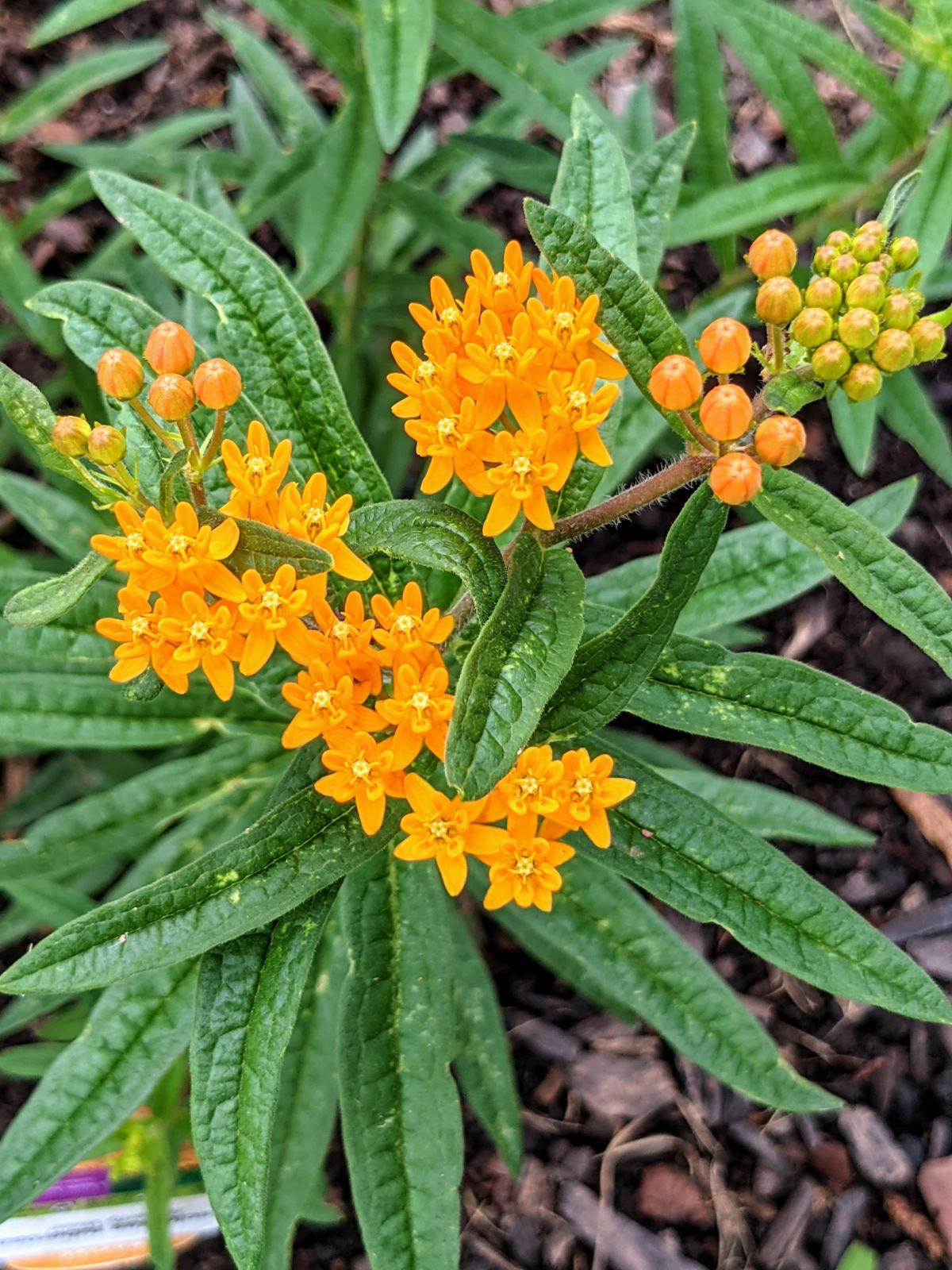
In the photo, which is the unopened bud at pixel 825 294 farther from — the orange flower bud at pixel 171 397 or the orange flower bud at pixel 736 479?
the orange flower bud at pixel 171 397

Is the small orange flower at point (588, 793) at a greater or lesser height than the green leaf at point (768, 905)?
greater

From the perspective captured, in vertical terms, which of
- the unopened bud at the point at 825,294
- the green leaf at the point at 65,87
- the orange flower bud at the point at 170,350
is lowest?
the unopened bud at the point at 825,294

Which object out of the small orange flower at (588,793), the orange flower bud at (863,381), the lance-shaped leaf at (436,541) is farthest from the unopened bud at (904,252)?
the small orange flower at (588,793)

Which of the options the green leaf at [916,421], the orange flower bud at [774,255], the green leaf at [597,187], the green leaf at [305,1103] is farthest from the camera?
the green leaf at [916,421]

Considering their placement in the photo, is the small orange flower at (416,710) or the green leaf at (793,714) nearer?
the small orange flower at (416,710)

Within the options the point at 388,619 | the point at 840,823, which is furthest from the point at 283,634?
the point at 840,823

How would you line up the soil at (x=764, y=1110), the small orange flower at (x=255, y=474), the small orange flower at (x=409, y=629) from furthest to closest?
1. the soil at (x=764, y=1110)
2. the small orange flower at (x=409, y=629)
3. the small orange flower at (x=255, y=474)

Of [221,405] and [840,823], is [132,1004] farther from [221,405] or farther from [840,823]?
[840,823]

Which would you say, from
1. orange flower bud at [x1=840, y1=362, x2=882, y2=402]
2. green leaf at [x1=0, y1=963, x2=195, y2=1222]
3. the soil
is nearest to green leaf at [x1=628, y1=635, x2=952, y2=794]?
orange flower bud at [x1=840, y1=362, x2=882, y2=402]
